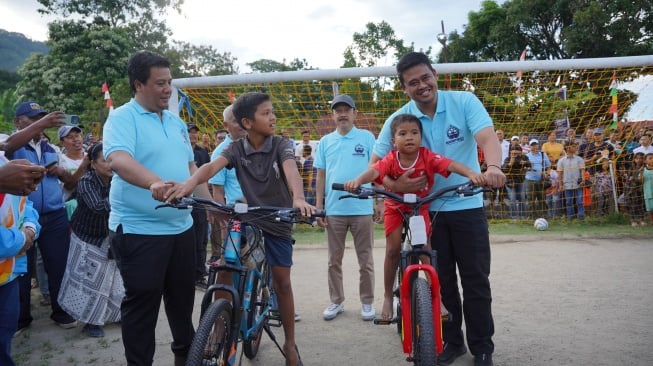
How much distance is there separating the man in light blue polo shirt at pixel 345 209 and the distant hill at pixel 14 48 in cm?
13106

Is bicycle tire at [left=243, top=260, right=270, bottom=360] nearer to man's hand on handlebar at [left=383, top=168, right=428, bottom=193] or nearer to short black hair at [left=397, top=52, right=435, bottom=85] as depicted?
man's hand on handlebar at [left=383, top=168, right=428, bottom=193]

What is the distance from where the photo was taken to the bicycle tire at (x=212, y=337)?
7.90ft

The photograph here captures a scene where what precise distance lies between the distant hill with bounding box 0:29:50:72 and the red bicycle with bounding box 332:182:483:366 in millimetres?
133097

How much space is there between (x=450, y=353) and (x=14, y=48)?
532 feet

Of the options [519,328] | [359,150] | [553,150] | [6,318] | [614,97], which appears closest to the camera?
[6,318]

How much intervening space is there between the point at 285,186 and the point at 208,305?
40.8 inches

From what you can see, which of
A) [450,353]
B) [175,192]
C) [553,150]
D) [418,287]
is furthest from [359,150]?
[553,150]

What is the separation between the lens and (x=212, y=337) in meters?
2.61

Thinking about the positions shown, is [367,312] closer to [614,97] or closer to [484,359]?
[484,359]

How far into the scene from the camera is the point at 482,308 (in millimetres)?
3490

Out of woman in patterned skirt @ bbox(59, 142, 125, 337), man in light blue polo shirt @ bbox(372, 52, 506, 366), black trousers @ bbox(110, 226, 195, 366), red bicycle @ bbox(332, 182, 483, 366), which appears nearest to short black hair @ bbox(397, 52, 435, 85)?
man in light blue polo shirt @ bbox(372, 52, 506, 366)

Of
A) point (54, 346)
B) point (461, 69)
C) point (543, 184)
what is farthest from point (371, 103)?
point (54, 346)

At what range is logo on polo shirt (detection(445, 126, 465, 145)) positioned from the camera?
3.53 m

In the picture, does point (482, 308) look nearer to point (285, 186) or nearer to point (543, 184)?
point (285, 186)
